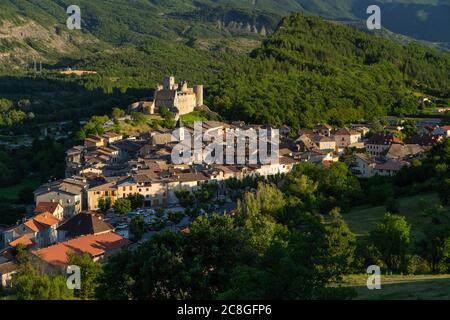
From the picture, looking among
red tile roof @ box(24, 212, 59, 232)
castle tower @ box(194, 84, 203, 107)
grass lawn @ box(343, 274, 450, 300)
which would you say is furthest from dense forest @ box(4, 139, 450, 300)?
castle tower @ box(194, 84, 203, 107)

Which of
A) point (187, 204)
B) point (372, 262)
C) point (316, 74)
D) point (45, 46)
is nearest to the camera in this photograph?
point (372, 262)

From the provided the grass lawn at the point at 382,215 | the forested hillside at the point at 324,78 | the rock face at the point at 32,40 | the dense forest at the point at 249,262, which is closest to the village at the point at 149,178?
the dense forest at the point at 249,262

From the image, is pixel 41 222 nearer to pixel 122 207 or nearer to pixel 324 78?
pixel 122 207

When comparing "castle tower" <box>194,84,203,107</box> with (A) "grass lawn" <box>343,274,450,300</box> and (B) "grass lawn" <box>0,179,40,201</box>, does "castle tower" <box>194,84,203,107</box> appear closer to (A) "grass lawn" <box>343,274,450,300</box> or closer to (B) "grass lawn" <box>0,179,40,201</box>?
(B) "grass lawn" <box>0,179,40,201</box>

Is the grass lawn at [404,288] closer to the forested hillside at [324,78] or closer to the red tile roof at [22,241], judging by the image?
the red tile roof at [22,241]

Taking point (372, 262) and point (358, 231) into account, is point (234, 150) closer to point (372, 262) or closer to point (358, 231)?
point (358, 231)
